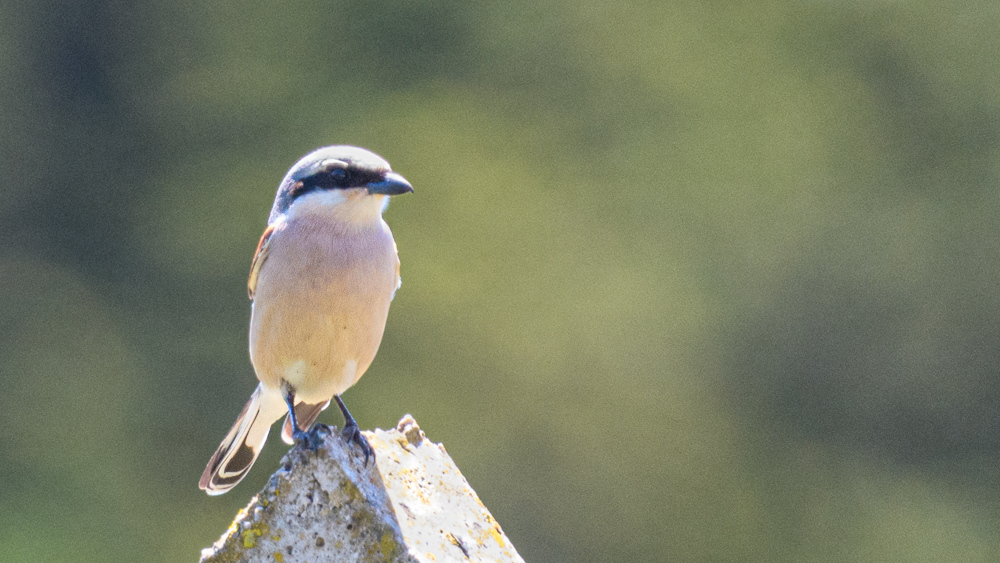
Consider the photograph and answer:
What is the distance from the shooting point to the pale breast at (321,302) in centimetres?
447

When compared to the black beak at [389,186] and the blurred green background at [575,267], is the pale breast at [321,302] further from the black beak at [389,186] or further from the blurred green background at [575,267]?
the blurred green background at [575,267]

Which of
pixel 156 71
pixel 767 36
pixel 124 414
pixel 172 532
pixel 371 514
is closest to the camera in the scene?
pixel 371 514

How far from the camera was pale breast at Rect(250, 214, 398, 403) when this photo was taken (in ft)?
14.7

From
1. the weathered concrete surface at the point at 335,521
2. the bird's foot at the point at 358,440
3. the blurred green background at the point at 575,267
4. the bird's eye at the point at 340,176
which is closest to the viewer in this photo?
the weathered concrete surface at the point at 335,521

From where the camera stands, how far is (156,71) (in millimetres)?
19578

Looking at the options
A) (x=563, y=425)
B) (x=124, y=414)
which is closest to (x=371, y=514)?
(x=563, y=425)

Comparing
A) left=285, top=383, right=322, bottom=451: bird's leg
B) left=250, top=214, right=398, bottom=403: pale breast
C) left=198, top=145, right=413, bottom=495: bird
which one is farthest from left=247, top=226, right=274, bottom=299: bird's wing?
left=285, top=383, right=322, bottom=451: bird's leg

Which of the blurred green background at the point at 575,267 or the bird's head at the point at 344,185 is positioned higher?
the blurred green background at the point at 575,267

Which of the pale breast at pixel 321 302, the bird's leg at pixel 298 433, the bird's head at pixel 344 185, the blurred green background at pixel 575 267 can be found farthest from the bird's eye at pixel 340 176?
the blurred green background at pixel 575 267

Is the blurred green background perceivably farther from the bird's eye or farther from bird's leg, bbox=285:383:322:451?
the bird's eye

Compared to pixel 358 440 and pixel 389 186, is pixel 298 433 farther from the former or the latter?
pixel 389 186

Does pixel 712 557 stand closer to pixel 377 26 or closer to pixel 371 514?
pixel 377 26

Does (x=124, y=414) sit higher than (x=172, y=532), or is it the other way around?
(x=124, y=414)

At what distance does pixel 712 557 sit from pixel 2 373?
31.2ft
